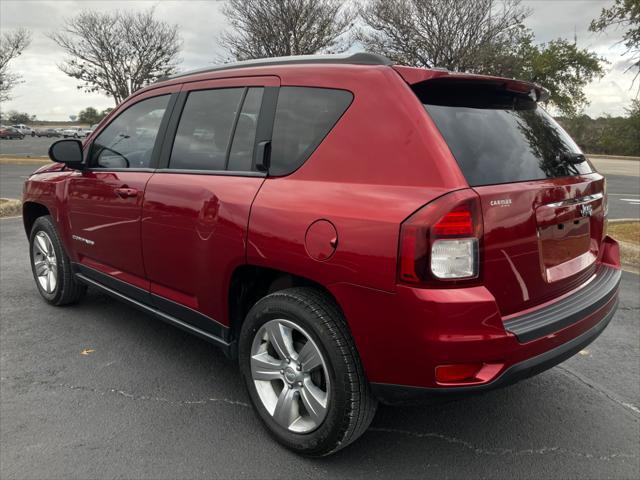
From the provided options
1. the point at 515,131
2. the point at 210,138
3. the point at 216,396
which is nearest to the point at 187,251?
the point at 210,138

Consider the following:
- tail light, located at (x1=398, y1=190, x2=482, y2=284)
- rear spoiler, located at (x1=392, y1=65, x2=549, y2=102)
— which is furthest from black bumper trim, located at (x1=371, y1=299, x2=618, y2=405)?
rear spoiler, located at (x1=392, y1=65, x2=549, y2=102)

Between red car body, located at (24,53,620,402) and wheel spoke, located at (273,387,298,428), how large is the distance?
0.47 metres

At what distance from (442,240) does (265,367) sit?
3.73 ft

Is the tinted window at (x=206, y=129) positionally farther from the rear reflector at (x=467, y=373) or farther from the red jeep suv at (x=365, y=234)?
the rear reflector at (x=467, y=373)

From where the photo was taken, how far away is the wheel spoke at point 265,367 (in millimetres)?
2545

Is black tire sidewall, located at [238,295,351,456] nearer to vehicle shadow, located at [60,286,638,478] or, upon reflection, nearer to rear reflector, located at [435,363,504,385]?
vehicle shadow, located at [60,286,638,478]

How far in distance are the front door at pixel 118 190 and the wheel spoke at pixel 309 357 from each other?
1414mm

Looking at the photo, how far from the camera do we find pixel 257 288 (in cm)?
274

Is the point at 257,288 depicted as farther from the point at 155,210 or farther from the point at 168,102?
the point at 168,102

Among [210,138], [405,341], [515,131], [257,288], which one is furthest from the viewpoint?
[210,138]

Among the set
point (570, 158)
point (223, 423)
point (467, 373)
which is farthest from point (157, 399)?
point (570, 158)

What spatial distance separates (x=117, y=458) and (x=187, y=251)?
1.07m

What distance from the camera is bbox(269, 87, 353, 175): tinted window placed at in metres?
2.41

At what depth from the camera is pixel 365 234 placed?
208 centimetres
